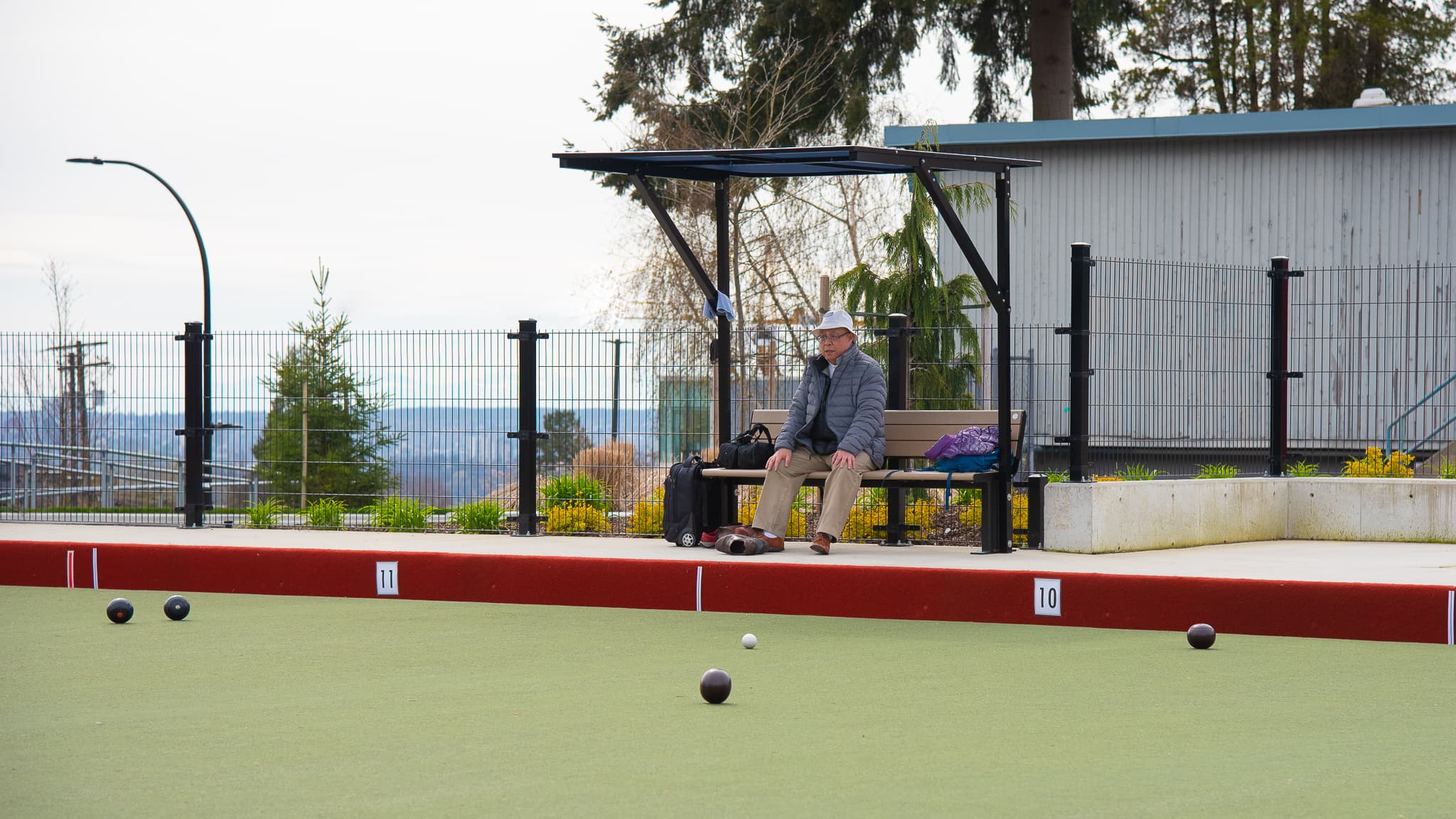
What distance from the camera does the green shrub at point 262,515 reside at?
527 inches

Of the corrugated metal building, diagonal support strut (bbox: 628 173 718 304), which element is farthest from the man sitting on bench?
the corrugated metal building

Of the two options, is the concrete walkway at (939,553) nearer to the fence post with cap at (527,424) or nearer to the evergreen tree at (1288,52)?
the fence post with cap at (527,424)

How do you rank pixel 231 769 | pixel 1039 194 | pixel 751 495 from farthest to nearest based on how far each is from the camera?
pixel 1039 194
pixel 751 495
pixel 231 769

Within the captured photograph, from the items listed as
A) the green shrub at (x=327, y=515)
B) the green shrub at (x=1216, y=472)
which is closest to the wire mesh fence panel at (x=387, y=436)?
the green shrub at (x=327, y=515)

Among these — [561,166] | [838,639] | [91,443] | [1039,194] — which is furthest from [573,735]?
[1039,194]

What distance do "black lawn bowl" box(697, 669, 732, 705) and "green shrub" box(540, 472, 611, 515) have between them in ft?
21.4

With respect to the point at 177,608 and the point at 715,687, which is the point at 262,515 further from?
the point at 715,687

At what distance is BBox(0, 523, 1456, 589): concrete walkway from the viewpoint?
909cm

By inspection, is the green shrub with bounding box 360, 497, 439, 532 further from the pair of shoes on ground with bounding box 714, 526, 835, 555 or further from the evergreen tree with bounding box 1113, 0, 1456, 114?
the evergreen tree with bounding box 1113, 0, 1456, 114

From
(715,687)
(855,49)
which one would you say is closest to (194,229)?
(855,49)

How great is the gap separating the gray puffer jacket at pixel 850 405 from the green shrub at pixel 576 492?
206 centimetres

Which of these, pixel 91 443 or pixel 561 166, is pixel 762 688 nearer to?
pixel 561 166

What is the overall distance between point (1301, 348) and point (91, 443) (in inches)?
514

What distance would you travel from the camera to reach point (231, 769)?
4.63 m
